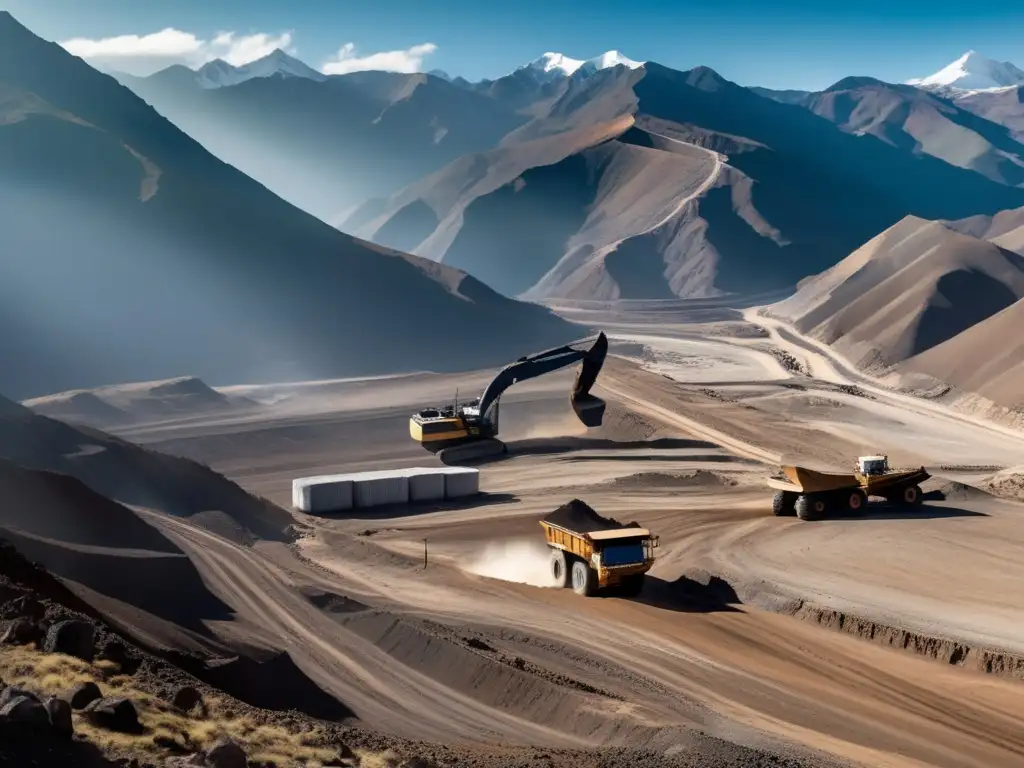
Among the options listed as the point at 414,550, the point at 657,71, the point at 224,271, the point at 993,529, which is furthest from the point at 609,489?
the point at 657,71

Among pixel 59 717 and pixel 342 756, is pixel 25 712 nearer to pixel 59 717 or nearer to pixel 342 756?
pixel 59 717

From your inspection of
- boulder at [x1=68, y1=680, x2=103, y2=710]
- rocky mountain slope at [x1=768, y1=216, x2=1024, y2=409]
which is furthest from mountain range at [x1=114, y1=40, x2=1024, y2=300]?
boulder at [x1=68, y1=680, x2=103, y2=710]

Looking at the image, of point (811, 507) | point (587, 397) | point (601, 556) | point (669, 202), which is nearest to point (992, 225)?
point (669, 202)

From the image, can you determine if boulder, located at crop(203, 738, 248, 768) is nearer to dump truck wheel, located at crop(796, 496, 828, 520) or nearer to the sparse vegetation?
dump truck wheel, located at crop(796, 496, 828, 520)

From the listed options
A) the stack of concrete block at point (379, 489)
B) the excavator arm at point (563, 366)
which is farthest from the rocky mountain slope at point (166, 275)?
the stack of concrete block at point (379, 489)

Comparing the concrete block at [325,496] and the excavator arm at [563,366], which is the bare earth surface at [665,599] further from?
the excavator arm at [563,366]

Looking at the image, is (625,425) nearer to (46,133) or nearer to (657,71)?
(46,133)
